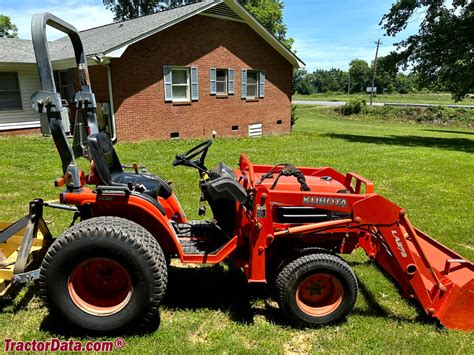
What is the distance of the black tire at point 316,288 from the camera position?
3.02 meters

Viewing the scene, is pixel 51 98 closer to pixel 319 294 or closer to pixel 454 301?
pixel 319 294

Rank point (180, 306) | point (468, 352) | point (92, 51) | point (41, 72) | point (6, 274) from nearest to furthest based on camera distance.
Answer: point (41, 72) → point (468, 352) → point (6, 274) → point (180, 306) → point (92, 51)

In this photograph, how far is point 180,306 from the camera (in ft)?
11.3

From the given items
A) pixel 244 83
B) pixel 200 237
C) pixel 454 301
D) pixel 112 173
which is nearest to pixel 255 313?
pixel 200 237

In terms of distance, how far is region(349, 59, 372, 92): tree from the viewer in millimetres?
85438

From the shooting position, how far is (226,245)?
318 centimetres

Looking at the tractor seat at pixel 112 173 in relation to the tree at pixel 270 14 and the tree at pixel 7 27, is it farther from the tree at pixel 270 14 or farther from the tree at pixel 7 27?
the tree at pixel 7 27

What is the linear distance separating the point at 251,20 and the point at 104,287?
13.4 meters

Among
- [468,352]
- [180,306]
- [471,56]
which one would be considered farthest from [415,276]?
[471,56]

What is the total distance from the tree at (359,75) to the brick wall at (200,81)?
2929 inches

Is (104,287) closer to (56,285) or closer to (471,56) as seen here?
(56,285)

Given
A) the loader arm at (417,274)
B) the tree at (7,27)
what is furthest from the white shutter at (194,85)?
the tree at (7,27)

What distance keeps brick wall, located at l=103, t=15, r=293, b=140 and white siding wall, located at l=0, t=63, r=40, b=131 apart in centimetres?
294

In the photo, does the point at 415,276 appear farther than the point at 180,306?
No
